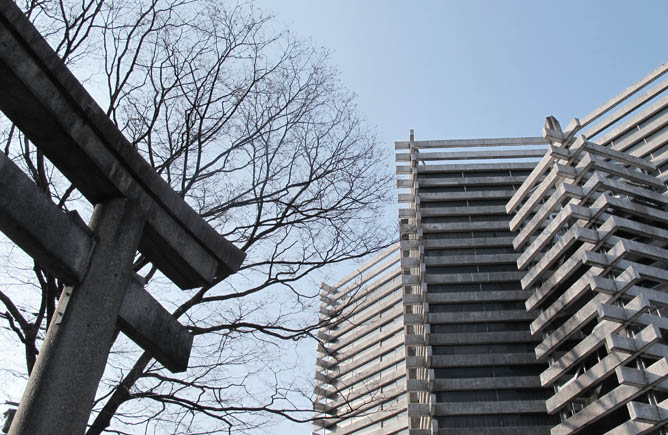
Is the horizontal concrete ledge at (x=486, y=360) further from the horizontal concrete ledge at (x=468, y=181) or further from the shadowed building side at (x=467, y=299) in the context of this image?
the horizontal concrete ledge at (x=468, y=181)

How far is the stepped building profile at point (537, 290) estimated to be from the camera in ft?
75.0

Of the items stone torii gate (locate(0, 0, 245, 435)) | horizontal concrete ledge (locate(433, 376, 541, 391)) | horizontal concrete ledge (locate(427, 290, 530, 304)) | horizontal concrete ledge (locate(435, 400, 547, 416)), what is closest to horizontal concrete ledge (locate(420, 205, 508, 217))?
horizontal concrete ledge (locate(427, 290, 530, 304))

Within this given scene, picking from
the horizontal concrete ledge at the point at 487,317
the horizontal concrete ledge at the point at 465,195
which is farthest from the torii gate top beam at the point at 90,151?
the horizontal concrete ledge at the point at 465,195

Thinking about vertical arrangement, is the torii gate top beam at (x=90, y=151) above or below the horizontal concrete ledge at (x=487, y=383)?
below

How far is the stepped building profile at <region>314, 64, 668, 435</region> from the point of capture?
22859 mm

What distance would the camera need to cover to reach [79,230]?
349cm

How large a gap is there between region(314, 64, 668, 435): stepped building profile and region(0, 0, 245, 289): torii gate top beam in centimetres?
1366

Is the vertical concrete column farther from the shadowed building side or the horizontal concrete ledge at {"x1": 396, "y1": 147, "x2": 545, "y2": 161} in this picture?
the horizontal concrete ledge at {"x1": 396, "y1": 147, "x2": 545, "y2": 161}

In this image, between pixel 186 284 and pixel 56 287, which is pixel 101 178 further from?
pixel 56 287

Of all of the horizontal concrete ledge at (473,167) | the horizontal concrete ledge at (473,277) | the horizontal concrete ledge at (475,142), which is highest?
the horizontal concrete ledge at (475,142)

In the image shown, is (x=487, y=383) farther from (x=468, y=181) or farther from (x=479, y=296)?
(x=468, y=181)

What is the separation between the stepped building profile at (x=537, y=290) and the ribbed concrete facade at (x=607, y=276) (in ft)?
0.24

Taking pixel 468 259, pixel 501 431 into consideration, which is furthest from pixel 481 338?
pixel 468 259

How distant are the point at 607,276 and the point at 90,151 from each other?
84.5 feet
